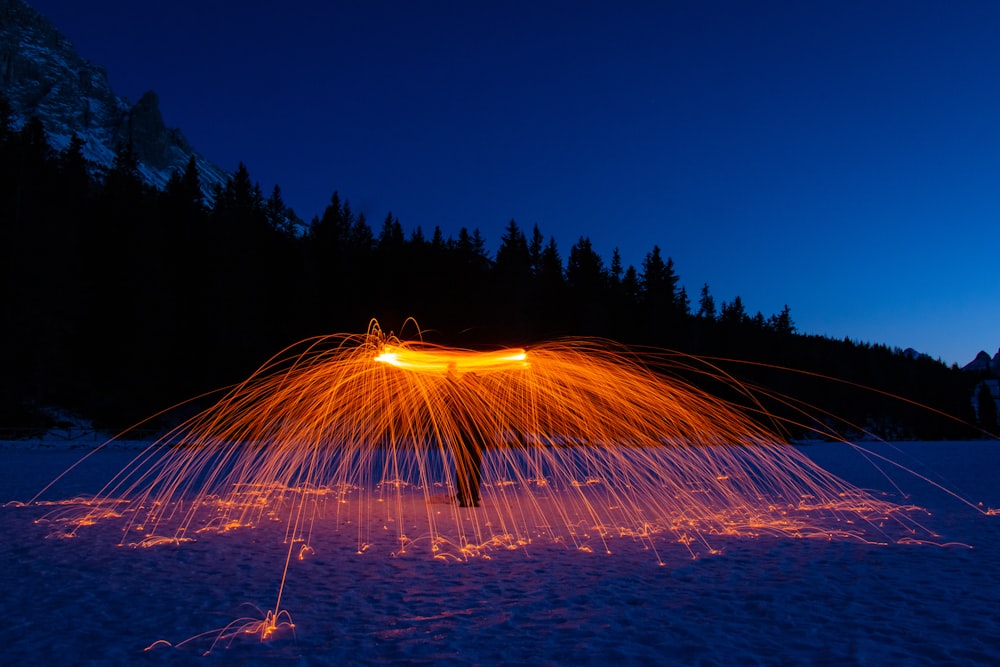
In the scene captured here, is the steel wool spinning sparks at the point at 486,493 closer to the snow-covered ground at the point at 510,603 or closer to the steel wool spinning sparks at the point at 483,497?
the steel wool spinning sparks at the point at 483,497

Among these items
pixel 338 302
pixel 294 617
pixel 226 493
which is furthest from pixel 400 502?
pixel 338 302

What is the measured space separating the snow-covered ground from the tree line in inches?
819

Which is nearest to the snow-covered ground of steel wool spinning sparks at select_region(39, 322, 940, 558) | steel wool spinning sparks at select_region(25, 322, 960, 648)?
steel wool spinning sparks at select_region(25, 322, 960, 648)

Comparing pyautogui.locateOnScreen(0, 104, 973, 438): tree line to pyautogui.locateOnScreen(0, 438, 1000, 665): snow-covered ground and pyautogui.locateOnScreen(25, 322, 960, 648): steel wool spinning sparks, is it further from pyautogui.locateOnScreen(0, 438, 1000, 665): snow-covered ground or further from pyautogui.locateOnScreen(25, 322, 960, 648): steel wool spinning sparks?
pyautogui.locateOnScreen(0, 438, 1000, 665): snow-covered ground

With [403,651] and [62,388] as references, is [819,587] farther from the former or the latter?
[62,388]

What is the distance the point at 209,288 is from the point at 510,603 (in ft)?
147

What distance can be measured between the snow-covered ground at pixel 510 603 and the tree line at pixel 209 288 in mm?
20790

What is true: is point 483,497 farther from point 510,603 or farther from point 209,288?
point 209,288

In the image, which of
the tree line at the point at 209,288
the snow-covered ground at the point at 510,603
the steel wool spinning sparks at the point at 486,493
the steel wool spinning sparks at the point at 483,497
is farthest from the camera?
the tree line at the point at 209,288

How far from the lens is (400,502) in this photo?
12469 mm

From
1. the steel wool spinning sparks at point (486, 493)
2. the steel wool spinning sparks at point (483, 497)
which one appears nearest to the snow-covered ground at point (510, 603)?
the steel wool spinning sparks at point (483, 497)

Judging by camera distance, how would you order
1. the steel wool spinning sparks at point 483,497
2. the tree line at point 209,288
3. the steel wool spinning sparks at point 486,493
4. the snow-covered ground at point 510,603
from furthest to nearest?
the tree line at point 209,288 → the steel wool spinning sparks at point 486,493 → the steel wool spinning sparks at point 483,497 → the snow-covered ground at point 510,603

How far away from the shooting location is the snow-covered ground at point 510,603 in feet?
14.9

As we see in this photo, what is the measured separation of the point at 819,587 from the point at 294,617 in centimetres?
531
